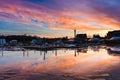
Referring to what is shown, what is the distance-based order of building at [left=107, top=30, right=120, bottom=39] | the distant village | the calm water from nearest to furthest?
the calm water < the distant village < building at [left=107, top=30, right=120, bottom=39]

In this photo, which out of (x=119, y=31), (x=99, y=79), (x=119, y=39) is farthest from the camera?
(x=119, y=31)

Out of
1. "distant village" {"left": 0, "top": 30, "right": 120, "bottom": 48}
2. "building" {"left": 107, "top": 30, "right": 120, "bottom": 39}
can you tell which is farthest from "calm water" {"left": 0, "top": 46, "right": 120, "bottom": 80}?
"building" {"left": 107, "top": 30, "right": 120, "bottom": 39}

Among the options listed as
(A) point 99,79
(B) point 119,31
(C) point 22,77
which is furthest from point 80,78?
(B) point 119,31

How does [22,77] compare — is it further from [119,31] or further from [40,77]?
[119,31]

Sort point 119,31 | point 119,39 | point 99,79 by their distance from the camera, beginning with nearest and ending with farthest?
1. point 99,79
2. point 119,39
3. point 119,31

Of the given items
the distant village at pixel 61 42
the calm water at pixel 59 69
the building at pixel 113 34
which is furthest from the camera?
the building at pixel 113 34

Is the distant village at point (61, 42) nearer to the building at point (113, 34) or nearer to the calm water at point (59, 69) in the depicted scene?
the building at point (113, 34)

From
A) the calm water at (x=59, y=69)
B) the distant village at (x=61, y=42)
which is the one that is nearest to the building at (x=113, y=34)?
the distant village at (x=61, y=42)

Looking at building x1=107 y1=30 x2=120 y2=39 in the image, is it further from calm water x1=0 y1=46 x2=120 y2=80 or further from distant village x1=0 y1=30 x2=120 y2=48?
calm water x1=0 y1=46 x2=120 y2=80

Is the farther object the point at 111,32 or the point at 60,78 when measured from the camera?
the point at 111,32

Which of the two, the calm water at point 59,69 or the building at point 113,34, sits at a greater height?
the building at point 113,34

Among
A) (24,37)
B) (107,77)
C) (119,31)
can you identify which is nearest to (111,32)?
(119,31)

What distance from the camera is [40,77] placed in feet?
40.7

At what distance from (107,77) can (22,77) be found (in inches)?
159
